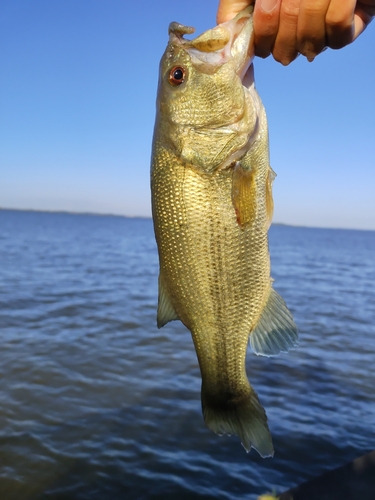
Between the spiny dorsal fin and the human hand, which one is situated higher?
the human hand

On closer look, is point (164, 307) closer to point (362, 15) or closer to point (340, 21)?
point (340, 21)

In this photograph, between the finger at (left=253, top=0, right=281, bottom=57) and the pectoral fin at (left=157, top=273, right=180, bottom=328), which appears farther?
the pectoral fin at (left=157, top=273, right=180, bottom=328)

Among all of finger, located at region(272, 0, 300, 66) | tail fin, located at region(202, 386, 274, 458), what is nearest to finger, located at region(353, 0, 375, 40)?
finger, located at region(272, 0, 300, 66)

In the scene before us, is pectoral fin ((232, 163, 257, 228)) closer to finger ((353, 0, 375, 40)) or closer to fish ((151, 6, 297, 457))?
fish ((151, 6, 297, 457))

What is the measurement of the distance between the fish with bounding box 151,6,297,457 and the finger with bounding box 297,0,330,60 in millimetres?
354

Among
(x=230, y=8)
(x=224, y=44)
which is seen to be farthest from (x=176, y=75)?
(x=230, y=8)

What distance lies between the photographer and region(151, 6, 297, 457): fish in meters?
2.52

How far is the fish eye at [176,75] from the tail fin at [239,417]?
1976 mm

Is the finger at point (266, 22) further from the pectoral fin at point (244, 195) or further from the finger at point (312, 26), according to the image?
the pectoral fin at point (244, 195)

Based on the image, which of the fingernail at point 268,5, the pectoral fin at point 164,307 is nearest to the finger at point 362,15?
the fingernail at point 268,5

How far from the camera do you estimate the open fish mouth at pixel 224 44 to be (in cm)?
237

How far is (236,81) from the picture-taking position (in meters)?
2.57

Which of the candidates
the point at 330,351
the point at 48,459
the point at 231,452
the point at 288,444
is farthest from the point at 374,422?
the point at 48,459

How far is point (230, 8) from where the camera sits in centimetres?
245
